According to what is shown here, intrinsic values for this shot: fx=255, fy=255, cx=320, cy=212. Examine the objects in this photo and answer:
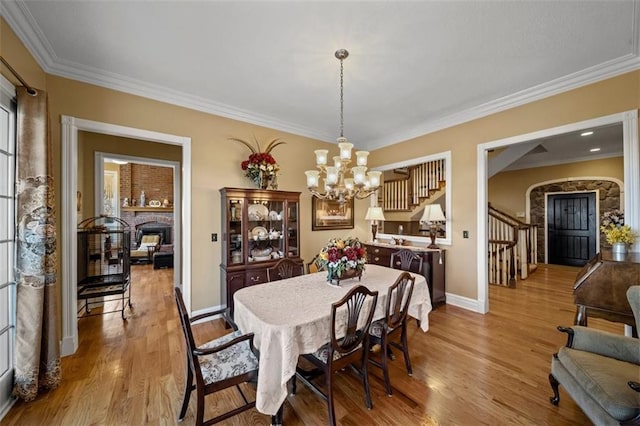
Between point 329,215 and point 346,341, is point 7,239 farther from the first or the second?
point 329,215

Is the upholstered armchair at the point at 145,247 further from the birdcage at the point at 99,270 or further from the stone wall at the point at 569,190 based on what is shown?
the stone wall at the point at 569,190

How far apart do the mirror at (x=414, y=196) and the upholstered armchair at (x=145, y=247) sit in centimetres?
664

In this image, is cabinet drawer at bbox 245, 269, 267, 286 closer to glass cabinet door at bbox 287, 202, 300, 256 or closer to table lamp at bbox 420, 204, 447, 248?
glass cabinet door at bbox 287, 202, 300, 256

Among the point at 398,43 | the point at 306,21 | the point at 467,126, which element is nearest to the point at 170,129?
the point at 306,21

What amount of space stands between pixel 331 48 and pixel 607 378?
3.07 metres

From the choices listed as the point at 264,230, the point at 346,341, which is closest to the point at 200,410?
the point at 346,341

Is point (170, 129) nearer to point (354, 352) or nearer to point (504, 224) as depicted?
point (354, 352)

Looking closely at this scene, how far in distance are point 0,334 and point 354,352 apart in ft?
8.74

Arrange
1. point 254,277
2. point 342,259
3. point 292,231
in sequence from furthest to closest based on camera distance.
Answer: point 292,231, point 254,277, point 342,259

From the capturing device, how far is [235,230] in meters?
3.52

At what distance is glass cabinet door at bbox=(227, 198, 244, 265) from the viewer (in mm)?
3441

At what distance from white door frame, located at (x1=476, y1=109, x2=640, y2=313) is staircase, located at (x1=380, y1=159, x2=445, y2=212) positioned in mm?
1354

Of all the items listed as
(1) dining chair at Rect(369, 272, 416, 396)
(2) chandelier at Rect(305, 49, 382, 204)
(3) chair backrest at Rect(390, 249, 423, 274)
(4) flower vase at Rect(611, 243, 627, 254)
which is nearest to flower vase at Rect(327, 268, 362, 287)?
(1) dining chair at Rect(369, 272, 416, 396)

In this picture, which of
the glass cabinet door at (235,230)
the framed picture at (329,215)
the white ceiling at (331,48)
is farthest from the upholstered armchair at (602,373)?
the framed picture at (329,215)
